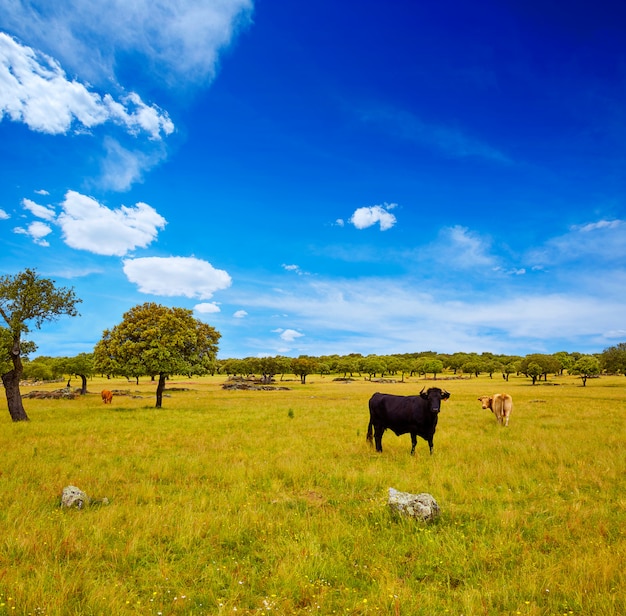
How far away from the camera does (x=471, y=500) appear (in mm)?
8914

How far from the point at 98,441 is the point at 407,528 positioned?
47.8 feet

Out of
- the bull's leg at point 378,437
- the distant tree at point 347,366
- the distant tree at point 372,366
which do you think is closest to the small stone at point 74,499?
the bull's leg at point 378,437

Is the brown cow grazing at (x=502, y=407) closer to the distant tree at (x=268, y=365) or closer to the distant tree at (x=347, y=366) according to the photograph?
the distant tree at (x=268, y=365)

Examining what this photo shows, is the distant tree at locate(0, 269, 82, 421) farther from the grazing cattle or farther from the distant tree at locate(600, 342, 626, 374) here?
the distant tree at locate(600, 342, 626, 374)

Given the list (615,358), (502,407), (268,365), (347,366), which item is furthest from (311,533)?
(347,366)

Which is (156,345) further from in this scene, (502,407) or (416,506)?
(416,506)

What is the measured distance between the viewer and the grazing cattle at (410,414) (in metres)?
13.6

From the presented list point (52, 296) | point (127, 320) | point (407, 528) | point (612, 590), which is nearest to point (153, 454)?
point (407, 528)

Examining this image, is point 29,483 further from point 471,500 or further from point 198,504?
point 471,500

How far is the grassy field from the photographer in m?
5.13

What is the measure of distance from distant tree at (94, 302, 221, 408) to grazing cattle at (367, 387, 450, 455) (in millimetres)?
21598

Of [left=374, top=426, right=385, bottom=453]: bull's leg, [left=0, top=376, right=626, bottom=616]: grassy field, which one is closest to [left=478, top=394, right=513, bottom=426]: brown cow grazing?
[left=0, top=376, right=626, bottom=616]: grassy field

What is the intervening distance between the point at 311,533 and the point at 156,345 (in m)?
27.4

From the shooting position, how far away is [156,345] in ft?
102
